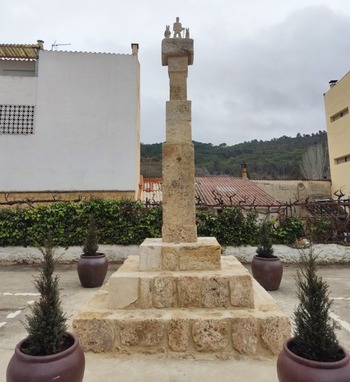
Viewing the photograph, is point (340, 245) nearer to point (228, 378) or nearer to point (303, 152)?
point (228, 378)

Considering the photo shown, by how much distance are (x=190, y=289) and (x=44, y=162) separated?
1057 centimetres

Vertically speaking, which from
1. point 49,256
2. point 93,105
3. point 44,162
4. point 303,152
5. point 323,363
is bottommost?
point 323,363

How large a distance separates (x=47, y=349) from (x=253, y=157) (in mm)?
36309

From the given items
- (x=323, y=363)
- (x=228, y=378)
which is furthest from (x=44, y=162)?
(x=323, y=363)

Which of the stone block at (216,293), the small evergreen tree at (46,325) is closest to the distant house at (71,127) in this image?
the stone block at (216,293)

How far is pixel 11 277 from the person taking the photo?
7578 mm

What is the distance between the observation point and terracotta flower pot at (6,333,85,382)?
6.95ft

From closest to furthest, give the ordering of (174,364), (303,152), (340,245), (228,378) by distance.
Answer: (228,378), (174,364), (340,245), (303,152)

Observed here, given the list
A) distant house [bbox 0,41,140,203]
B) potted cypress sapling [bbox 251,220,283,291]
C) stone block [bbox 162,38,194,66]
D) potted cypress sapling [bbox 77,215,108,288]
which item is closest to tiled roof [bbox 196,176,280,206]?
distant house [bbox 0,41,140,203]

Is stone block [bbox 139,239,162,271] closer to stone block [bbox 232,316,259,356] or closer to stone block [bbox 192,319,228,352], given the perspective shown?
stone block [bbox 192,319,228,352]

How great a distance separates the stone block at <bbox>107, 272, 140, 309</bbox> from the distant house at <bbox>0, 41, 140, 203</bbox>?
8.83m

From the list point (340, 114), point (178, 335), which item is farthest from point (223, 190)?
point (178, 335)

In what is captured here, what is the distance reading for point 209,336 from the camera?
10.6 ft

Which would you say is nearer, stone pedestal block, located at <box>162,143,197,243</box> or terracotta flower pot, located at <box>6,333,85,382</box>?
terracotta flower pot, located at <box>6,333,85,382</box>
